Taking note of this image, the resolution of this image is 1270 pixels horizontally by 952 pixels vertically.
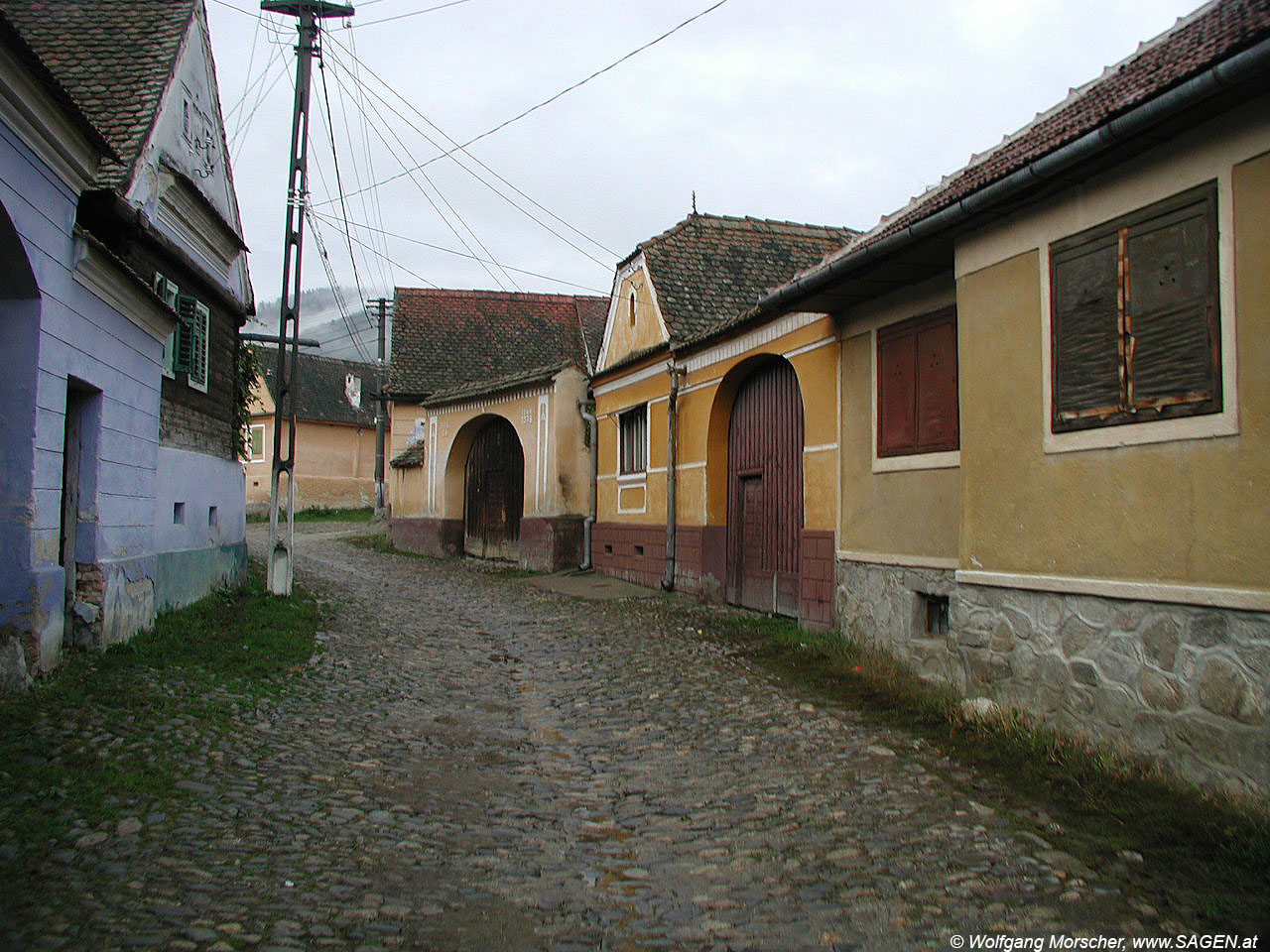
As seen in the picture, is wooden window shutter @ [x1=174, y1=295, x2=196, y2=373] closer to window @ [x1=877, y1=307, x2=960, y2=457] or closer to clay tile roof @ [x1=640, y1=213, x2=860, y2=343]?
clay tile roof @ [x1=640, y1=213, x2=860, y2=343]

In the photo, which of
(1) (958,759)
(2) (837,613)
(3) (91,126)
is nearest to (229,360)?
(3) (91,126)

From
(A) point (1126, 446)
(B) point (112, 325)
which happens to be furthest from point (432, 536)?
(A) point (1126, 446)

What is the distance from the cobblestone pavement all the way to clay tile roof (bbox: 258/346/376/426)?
3333 cm

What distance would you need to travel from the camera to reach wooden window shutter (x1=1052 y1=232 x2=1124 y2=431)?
5.40 metres

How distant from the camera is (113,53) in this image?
33.0 ft

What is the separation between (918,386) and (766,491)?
390 centimetres

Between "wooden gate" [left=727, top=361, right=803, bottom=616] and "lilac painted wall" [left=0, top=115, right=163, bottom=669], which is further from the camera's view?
"wooden gate" [left=727, top=361, right=803, bottom=616]

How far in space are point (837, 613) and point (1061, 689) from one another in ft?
12.7

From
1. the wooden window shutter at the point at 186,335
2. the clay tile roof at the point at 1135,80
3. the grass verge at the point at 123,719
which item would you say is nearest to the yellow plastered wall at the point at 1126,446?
the clay tile roof at the point at 1135,80

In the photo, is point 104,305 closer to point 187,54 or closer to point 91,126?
point 91,126

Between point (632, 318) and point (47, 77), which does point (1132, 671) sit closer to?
point (47, 77)

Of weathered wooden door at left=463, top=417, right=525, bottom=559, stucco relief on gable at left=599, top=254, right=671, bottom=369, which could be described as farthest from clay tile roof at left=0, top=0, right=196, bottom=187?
weathered wooden door at left=463, top=417, right=525, bottom=559

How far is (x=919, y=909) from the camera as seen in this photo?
12.1ft

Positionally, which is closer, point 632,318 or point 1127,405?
point 1127,405
